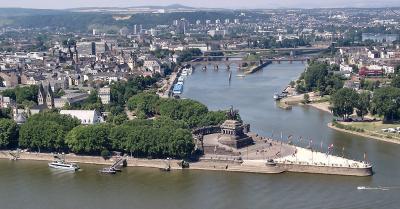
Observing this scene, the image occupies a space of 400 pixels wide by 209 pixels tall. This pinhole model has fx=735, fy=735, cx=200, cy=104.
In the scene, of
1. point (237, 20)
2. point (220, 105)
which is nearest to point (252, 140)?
point (220, 105)

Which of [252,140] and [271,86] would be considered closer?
[252,140]

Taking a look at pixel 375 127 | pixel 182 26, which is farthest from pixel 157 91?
pixel 182 26

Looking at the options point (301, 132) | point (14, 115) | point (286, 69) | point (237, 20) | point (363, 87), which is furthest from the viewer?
point (237, 20)

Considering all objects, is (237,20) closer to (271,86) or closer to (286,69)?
(286,69)

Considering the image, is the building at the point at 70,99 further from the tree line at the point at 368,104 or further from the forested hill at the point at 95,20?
the forested hill at the point at 95,20

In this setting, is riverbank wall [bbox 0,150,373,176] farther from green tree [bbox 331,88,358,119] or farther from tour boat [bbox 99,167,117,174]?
green tree [bbox 331,88,358,119]

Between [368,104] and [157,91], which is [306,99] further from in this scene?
[157,91]

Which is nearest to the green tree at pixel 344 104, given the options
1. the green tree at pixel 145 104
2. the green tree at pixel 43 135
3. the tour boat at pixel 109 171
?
the green tree at pixel 145 104
